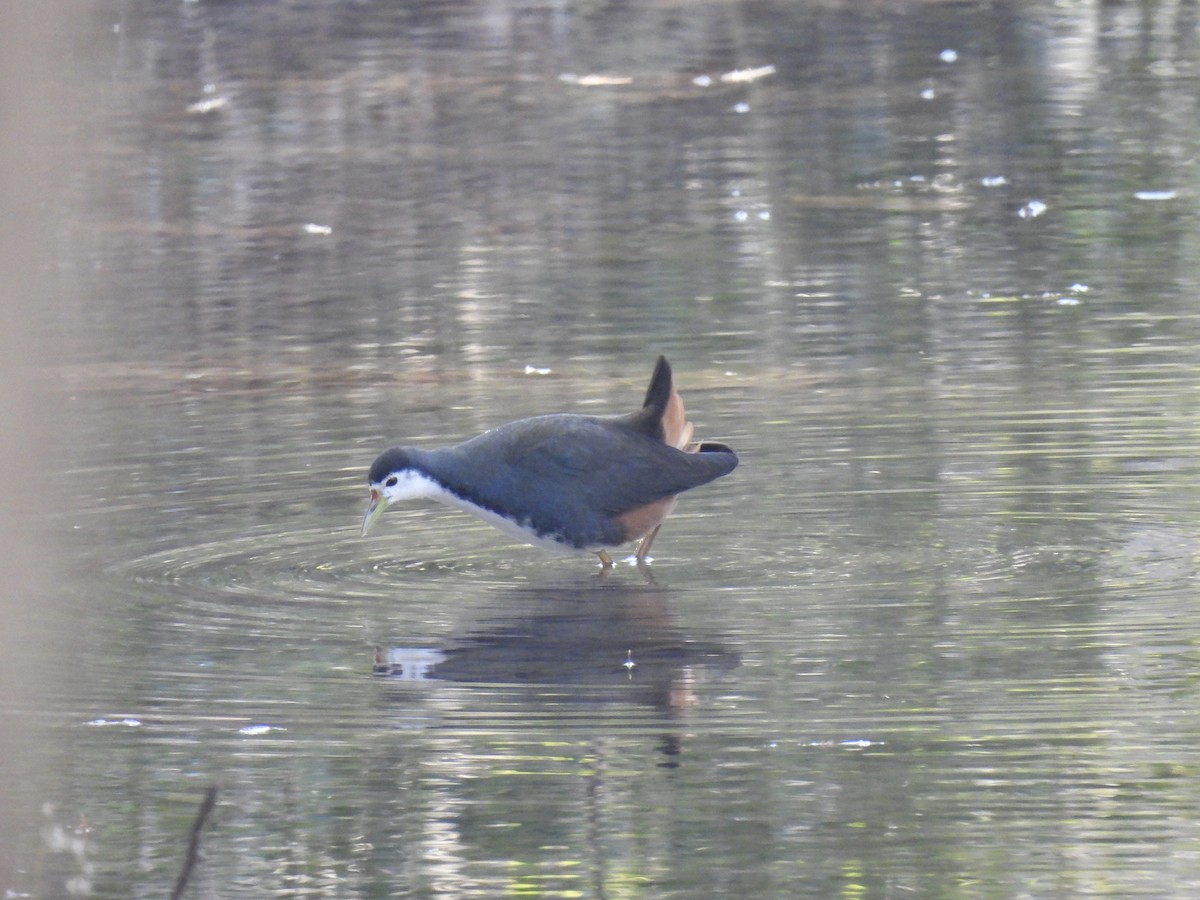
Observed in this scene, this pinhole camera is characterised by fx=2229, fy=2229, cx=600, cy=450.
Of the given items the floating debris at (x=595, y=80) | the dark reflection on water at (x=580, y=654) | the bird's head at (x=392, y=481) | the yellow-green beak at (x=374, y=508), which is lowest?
the floating debris at (x=595, y=80)

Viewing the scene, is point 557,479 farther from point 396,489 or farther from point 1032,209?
point 1032,209

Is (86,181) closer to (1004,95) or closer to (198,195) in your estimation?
(198,195)

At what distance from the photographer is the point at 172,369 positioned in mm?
11898

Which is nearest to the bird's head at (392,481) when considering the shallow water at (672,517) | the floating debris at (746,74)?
the shallow water at (672,517)

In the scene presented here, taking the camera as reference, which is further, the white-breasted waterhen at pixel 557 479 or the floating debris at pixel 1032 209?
the floating debris at pixel 1032 209

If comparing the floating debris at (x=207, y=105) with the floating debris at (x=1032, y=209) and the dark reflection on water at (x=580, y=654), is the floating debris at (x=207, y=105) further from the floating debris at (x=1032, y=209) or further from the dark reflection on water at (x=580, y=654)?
the dark reflection on water at (x=580, y=654)

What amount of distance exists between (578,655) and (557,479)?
1.13 meters

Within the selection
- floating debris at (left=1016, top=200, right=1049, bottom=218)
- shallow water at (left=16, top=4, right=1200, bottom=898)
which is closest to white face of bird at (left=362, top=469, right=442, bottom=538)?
shallow water at (left=16, top=4, right=1200, bottom=898)

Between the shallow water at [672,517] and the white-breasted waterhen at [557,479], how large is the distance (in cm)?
25

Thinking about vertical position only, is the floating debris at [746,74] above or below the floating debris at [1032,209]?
below

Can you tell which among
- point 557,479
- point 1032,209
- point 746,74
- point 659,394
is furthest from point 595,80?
point 557,479

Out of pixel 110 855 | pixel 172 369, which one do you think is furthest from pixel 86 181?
pixel 110 855

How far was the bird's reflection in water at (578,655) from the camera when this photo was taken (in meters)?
6.79

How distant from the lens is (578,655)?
285 inches
